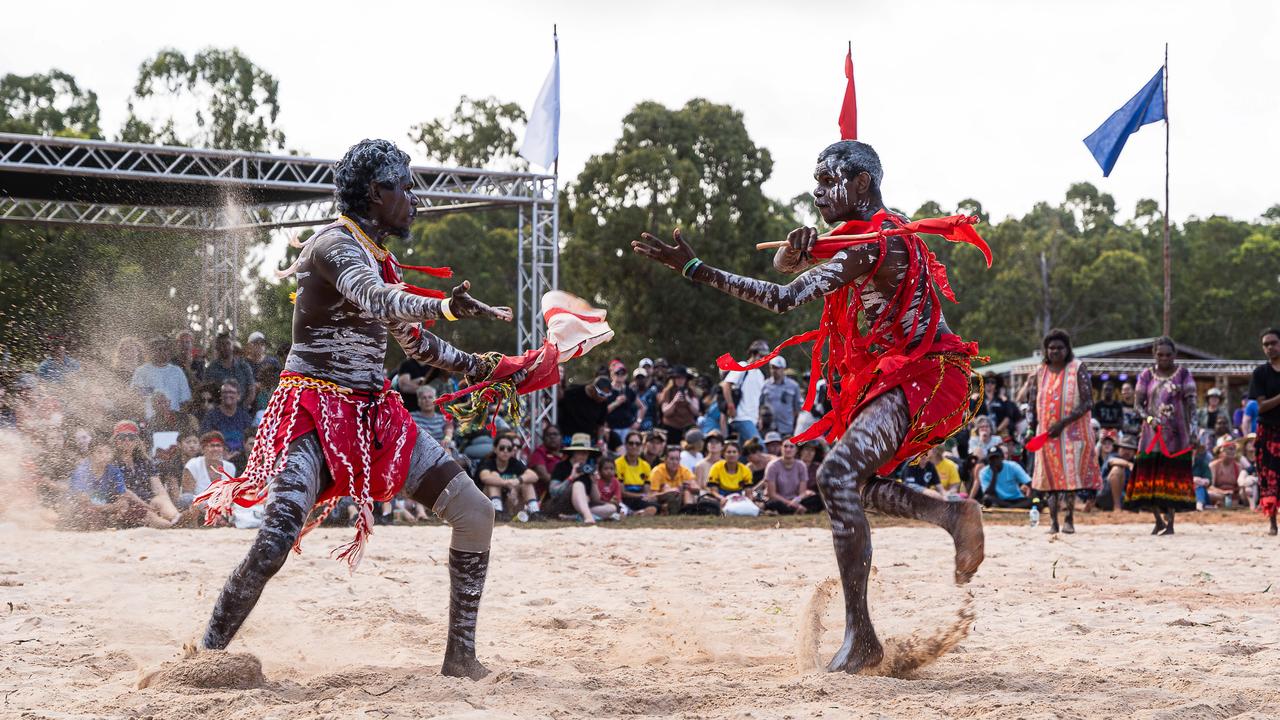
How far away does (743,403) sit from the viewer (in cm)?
1482

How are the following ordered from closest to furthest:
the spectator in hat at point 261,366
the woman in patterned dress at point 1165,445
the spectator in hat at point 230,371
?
1. the woman in patterned dress at point 1165,445
2. the spectator in hat at point 230,371
3. the spectator in hat at point 261,366

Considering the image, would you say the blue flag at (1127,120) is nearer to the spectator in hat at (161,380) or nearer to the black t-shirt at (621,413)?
the black t-shirt at (621,413)

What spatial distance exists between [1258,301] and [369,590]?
47.4 meters

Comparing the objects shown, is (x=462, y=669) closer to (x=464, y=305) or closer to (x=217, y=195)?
(x=464, y=305)

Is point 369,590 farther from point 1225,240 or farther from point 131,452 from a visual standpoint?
point 1225,240

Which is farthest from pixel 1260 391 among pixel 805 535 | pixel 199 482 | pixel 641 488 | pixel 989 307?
pixel 989 307

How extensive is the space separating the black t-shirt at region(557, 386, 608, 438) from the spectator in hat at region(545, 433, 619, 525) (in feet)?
4.31

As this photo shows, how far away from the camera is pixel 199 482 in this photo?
10.9 metres

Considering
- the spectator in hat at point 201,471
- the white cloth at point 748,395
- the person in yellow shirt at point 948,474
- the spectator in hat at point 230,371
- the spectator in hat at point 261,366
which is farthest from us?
the white cloth at point 748,395

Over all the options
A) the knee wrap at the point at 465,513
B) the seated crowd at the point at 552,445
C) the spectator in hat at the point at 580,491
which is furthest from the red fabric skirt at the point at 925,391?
the spectator in hat at the point at 580,491

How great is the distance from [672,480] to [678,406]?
1.48 meters

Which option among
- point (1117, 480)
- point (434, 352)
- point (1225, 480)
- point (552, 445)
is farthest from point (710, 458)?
point (434, 352)

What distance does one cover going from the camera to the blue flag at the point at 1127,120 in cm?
1287

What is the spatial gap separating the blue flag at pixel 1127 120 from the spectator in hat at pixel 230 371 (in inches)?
343
